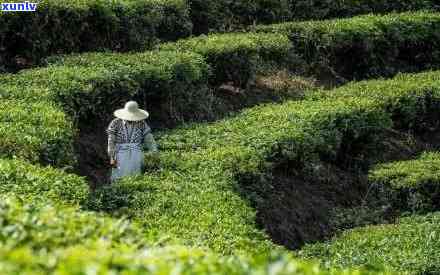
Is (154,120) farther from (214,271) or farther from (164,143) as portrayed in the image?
(214,271)

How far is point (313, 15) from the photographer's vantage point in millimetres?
23250

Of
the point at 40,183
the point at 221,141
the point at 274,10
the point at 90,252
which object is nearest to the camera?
the point at 90,252

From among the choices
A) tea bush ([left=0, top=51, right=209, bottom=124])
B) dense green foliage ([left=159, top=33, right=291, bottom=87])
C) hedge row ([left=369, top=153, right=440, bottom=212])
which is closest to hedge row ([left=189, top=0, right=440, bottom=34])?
dense green foliage ([left=159, top=33, right=291, bottom=87])

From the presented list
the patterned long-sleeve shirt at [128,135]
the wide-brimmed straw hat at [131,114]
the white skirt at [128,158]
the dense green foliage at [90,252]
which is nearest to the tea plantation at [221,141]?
the dense green foliage at [90,252]

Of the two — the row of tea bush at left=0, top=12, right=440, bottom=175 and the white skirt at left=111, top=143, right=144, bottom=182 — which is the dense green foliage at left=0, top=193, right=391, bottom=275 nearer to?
the row of tea bush at left=0, top=12, right=440, bottom=175

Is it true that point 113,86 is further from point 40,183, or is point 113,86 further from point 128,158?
point 40,183

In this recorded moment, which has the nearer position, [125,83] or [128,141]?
[128,141]

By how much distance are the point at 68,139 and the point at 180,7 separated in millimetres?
8417

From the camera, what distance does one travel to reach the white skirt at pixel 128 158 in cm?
1107

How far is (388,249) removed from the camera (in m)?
9.67

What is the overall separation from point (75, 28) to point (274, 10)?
7.75 metres

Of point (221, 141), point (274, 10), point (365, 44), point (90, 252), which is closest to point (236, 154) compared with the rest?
point (221, 141)

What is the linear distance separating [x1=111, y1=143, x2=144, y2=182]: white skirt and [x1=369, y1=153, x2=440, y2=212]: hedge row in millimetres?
3774

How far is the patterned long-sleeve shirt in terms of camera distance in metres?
11.3
